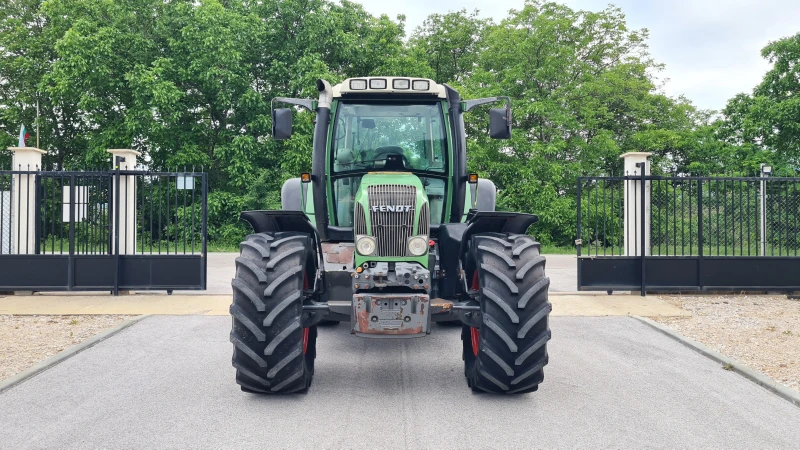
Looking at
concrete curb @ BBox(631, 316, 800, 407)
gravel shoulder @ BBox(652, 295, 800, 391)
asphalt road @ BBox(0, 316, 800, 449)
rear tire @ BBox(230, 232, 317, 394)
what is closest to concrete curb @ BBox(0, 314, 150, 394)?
asphalt road @ BBox(0, 316, 800, 449)

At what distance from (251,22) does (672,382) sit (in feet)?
71.8

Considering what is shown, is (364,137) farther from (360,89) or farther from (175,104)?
(175,104)

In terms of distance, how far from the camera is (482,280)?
498 centimetres

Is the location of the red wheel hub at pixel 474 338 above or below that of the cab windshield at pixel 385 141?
below

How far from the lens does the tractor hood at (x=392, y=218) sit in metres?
5.19

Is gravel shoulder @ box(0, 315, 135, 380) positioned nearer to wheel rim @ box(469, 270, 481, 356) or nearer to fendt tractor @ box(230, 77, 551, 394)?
fendt tractor @ box(230, 77, 551, 394)

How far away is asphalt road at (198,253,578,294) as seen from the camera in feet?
41.4

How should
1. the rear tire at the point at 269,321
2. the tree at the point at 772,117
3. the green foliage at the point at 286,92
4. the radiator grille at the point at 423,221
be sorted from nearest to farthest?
1. the rear tire at the point at 269,321
2. the radiator grille at the point at 423,221
3. the green foliage at the point at 286,92
4. the tree at the point at 772,117

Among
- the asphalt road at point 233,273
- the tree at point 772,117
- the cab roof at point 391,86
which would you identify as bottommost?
the asphalt road at point 233,273

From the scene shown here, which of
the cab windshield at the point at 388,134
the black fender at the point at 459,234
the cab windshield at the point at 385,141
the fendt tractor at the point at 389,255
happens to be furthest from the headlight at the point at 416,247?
the cab windshield at the point at 388,134

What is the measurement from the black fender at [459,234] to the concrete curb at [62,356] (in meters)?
3.94

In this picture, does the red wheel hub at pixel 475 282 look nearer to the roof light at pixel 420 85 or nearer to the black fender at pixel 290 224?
the black fender at pixel 290 224

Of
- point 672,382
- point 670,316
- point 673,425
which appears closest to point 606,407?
point 673,425

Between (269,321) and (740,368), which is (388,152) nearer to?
(269,321)
